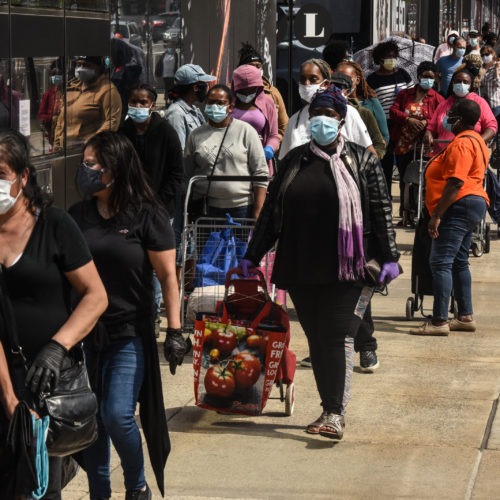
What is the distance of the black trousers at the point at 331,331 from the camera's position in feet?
22.5

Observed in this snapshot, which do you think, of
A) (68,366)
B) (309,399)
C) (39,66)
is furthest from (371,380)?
(68,366)

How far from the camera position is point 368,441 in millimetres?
6945

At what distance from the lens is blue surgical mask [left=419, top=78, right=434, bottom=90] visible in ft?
48.8

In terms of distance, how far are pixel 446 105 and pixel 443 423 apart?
19.7 ft

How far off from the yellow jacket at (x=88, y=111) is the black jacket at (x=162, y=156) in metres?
1.18

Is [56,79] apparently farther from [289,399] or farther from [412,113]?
[412,113]

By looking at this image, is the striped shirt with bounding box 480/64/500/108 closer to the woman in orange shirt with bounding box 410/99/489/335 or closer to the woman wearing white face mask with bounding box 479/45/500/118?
the woman wearing white face mask with bounding box 479/45/500/118

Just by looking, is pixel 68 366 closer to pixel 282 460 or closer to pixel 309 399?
pixel 282 460

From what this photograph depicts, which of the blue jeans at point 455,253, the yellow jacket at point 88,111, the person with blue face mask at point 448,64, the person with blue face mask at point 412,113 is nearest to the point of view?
the blue jeans at point 455,253

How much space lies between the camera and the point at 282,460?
21.7 feet

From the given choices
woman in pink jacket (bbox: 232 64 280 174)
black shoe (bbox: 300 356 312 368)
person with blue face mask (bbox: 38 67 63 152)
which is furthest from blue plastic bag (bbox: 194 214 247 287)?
person with blue face mask (bbox: 38 67 63 152)

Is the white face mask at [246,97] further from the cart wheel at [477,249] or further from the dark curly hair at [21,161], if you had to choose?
the dark curly hair at [21,161]

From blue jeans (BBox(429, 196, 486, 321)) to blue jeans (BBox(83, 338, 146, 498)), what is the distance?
4.57 metres

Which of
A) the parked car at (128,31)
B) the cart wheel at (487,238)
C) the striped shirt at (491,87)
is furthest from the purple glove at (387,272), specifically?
the striped shirt at (491,87)
